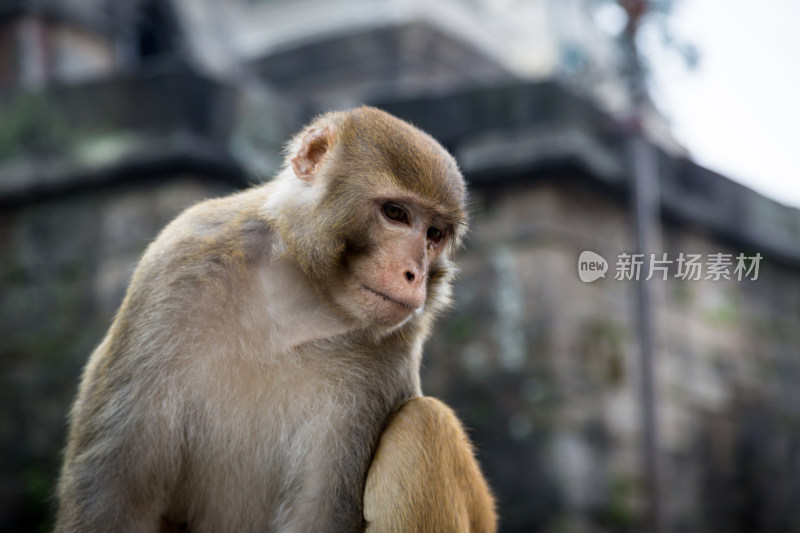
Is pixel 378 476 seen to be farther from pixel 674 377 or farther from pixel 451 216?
pixel 674 377

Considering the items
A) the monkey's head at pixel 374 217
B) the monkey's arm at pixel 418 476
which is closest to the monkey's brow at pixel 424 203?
the monkey's head at pixel 374 217

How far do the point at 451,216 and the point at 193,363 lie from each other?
79 centimetres

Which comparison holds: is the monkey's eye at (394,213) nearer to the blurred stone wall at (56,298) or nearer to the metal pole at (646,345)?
the metal pole at (646,345)

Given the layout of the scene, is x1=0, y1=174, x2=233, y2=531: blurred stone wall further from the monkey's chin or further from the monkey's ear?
the monkey's chin

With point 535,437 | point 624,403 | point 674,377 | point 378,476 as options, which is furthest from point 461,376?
point 378,476

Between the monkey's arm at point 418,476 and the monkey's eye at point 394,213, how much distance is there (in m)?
0.51

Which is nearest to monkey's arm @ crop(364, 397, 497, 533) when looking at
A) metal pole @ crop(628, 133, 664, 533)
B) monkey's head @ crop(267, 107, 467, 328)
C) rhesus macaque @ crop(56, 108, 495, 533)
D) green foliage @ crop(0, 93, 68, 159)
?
rhesus macaque @ crop(56, 108, 495, 533)

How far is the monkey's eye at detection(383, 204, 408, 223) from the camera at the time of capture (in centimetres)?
253

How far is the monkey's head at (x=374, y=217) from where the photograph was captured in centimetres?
246

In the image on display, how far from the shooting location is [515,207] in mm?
5996

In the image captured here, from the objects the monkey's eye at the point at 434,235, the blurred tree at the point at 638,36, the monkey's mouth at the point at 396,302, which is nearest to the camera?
the monkey's mouth at the point at 396,302

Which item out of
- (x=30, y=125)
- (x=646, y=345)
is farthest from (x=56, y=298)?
(x=646, y=345)

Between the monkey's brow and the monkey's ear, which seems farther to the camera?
the monkey's ear

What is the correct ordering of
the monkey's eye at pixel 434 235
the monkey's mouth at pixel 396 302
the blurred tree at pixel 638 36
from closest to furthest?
the monkey's mouth at pixel 396 302
the monkey's eye at pixel 434 235
the blurred tree at pixel 638 36
